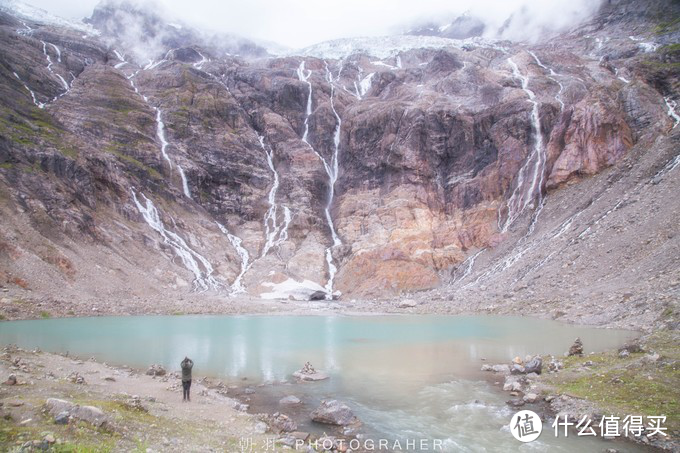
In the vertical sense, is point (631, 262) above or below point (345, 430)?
above

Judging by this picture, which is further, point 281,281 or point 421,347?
point 281,281

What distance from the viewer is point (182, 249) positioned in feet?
253

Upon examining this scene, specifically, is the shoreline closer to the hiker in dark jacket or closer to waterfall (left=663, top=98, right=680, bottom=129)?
the hiker in dark jacket

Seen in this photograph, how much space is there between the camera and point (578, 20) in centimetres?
15950

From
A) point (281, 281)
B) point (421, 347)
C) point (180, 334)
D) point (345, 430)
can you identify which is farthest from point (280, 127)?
point (345, 430)

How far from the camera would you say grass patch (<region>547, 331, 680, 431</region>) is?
13000 millimetres

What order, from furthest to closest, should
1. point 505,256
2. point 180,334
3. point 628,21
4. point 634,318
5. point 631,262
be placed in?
1. point 628,21
2. point 505,256
3. point 631,262
4. point 180,334
5. point 634,318

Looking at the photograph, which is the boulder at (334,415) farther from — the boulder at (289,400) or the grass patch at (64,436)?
the grass patch at (64,436)

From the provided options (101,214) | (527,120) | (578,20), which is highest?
(578,20)

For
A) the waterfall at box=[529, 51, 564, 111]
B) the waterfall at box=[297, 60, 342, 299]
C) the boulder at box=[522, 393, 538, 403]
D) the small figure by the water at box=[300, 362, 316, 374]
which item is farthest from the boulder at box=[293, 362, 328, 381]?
the waterfall at box=[529, 51, 564, 111]

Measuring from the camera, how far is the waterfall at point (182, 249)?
71812 mm

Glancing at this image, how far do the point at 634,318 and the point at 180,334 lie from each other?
1329 inches

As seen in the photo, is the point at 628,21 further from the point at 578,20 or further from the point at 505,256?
the point at 505,256

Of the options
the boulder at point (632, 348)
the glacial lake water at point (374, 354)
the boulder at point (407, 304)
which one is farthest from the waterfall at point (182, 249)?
the boulder at point (632, 348)
